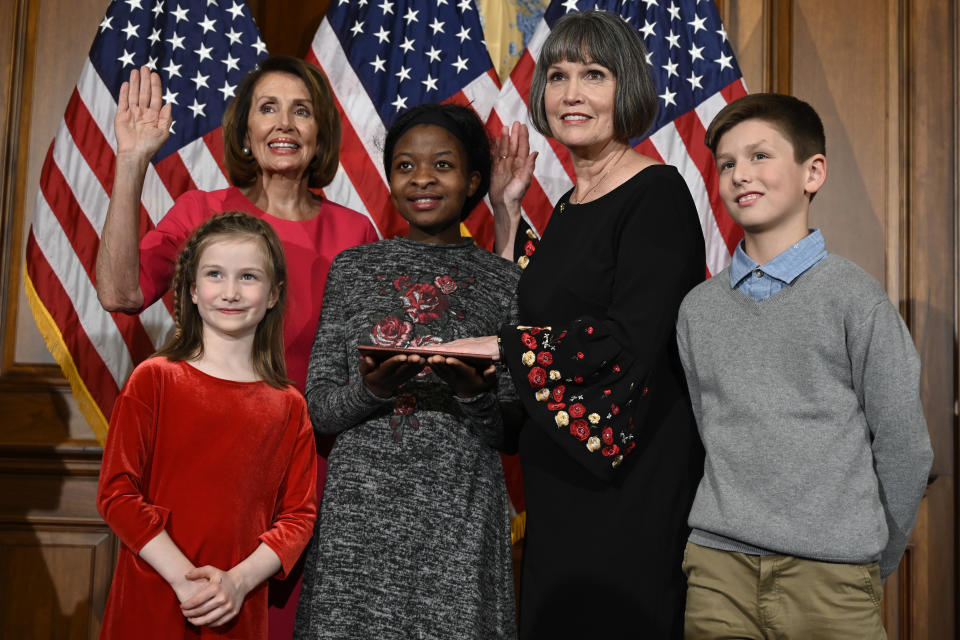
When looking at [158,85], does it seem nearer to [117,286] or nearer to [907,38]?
[117,286]

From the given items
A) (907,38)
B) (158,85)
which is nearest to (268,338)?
(158,85)

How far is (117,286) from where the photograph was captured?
2.42 m

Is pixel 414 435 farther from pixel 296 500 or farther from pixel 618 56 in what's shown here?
pixel 618 56

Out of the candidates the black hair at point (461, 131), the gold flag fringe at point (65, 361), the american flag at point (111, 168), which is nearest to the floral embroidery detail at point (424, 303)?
the black hair at point (461, 131)

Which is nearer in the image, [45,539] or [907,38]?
[45,539]

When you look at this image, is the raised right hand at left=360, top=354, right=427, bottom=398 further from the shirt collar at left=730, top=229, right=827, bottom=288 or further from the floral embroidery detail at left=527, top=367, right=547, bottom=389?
the shirt collar at left=730, top=229, right=827, bottom=288

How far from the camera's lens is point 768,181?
73.3 inches

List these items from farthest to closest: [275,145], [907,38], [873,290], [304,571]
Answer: [907,38]
[275,145]
[304,571]
[873,290]

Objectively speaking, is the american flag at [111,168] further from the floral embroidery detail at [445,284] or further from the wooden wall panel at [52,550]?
the floral embroidery detail at [445,284]

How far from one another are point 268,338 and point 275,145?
70 centimetres

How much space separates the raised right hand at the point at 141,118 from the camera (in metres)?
2.41

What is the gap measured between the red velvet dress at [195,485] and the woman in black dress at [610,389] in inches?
20.9

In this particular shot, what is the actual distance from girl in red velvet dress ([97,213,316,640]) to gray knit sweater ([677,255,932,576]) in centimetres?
99

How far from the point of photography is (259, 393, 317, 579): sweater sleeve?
2.03 metres
